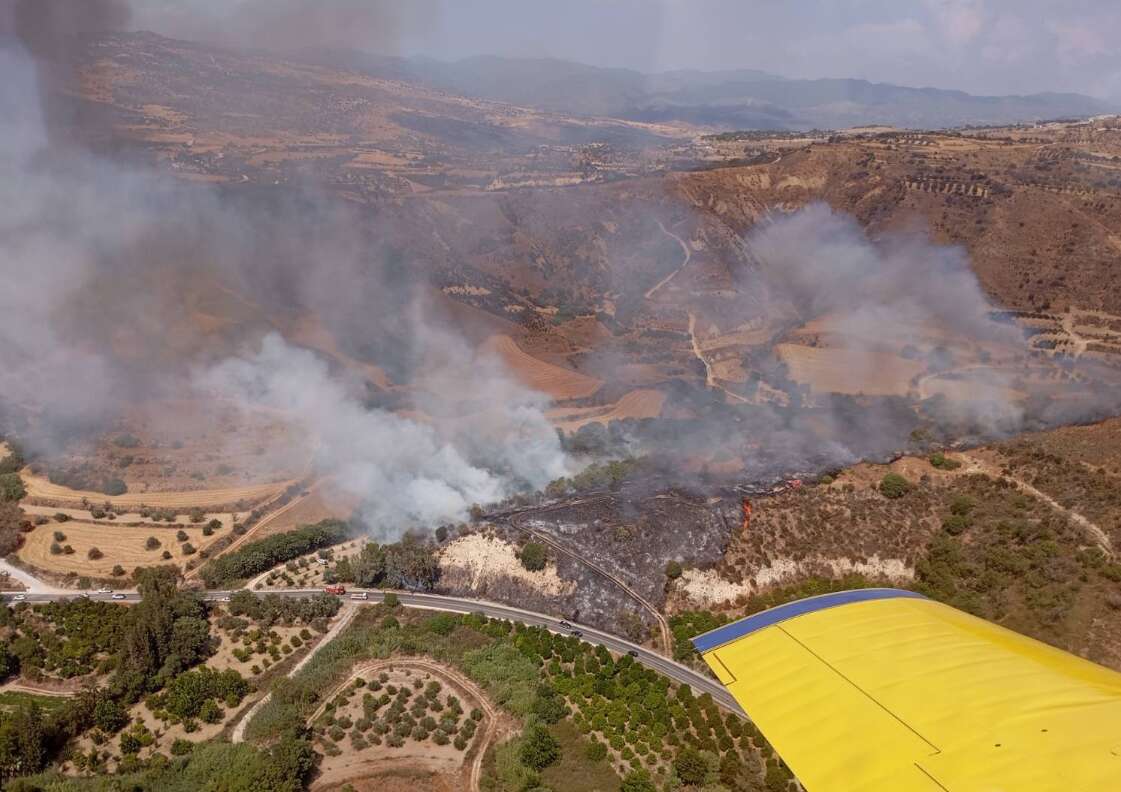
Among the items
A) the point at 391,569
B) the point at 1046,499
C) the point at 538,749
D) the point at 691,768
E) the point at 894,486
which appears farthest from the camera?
the point at 894,486

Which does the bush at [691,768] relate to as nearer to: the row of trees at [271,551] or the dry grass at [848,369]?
the row of trees at [271,551]

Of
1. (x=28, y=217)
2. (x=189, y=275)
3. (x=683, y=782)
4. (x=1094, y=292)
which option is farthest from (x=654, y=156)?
(x=683, y=782)

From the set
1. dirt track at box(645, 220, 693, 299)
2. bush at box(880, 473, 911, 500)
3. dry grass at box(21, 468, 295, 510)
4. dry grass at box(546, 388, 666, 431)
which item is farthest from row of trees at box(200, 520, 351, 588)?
dirt track at box(645, 220, 693, 299)

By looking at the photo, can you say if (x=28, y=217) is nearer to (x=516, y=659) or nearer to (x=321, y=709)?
(x=321, y=709)

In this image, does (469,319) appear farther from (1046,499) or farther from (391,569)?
(1046,499)

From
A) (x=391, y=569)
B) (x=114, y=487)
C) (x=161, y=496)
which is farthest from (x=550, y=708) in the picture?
(x=114, y=487)
